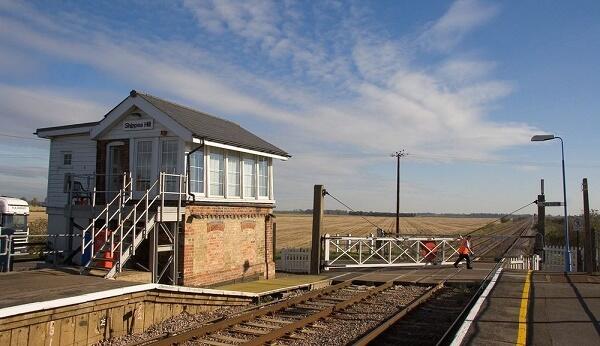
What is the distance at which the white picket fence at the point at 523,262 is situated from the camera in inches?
910

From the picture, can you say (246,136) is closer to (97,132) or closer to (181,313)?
(97,132)

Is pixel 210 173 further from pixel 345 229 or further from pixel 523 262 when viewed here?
pixel 345 229

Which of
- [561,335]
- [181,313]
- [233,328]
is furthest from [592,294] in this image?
[181,313]

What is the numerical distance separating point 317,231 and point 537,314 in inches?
415

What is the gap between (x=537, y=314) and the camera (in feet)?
32.4

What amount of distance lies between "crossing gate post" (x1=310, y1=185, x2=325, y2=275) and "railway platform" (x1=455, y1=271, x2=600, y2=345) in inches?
269

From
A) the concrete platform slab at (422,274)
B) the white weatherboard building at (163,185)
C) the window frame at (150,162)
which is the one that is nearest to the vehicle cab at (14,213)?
the white weatherboard building at (163,185)

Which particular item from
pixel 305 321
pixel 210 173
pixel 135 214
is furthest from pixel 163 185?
pixel 305 321

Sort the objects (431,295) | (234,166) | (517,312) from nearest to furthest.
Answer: (517,312) < (431,295) < (234,166)

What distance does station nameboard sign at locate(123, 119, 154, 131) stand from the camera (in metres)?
15.4

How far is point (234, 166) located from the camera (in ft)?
56.1

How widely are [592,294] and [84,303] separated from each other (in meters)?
11.5

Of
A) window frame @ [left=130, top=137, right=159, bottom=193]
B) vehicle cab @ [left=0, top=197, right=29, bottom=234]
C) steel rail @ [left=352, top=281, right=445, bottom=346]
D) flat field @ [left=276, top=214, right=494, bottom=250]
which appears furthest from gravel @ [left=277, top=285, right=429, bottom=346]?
vehicle cab @ [left=0, top=197, right=29, bottom=234]

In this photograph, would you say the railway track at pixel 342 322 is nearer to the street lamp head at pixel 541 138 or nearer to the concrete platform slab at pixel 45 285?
the concrete platform slab at pixel 45 285
